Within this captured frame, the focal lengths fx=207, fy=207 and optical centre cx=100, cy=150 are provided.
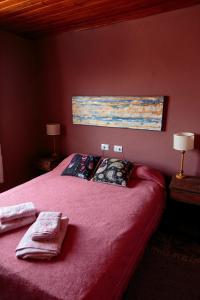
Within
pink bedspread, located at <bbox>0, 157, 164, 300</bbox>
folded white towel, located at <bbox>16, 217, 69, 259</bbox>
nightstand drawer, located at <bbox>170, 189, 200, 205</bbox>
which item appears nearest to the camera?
pink bedspread, located at <bbox>0, 157, 164, 300</bbox>

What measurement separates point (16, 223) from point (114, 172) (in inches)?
52.5

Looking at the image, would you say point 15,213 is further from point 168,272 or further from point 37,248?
point 168,272

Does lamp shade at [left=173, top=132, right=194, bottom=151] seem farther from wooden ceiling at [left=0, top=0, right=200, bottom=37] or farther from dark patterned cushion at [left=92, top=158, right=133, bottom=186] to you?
wooden ceiling at [left=0, top=0, right=200, bottom=37]

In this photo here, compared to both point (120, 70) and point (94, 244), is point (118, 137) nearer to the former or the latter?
point (120, 70)

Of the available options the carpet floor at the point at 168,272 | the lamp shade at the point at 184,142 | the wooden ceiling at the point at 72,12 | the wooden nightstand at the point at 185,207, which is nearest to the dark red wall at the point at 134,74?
the wooden ceiling at the point at 72,12

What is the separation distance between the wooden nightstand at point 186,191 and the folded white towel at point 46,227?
4.39 feet

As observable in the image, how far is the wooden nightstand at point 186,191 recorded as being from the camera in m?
2.22

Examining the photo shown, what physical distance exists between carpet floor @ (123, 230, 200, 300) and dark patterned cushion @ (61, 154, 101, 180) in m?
1.16

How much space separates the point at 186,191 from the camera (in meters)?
2.26

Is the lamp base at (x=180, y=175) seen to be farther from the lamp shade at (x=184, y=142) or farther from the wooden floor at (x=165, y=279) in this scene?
the wooden floor at (x=165, y=279)

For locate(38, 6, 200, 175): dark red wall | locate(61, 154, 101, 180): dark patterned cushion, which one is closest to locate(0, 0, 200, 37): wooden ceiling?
locate(38, 6, 200, 175): dark red wall

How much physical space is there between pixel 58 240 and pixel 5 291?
1.35 ft

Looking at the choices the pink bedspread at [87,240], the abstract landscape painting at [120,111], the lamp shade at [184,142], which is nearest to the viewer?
the pink bedspread at [87,240]

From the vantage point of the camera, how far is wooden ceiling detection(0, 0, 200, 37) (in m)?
2.23
